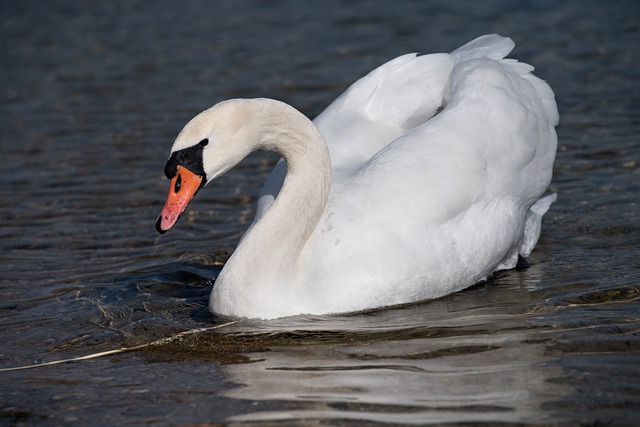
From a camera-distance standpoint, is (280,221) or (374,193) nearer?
(280,221)

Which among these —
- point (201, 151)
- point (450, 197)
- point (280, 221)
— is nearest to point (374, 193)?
point (450, 197)

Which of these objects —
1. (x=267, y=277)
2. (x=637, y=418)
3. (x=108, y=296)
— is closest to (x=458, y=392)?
(x=637, y=418)

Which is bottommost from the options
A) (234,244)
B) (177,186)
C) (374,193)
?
(234,244)

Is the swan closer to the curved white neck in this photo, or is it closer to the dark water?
the curved white neck

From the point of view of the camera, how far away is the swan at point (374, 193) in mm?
5660

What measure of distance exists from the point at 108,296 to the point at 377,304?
164cm

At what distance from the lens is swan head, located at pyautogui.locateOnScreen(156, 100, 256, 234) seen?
5422 mm

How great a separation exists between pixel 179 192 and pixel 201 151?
24 centimetres

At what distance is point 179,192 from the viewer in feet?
18.1

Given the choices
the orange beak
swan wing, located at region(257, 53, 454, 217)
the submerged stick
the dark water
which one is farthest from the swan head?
swan wing, located at region(257, 53, 454, 217)

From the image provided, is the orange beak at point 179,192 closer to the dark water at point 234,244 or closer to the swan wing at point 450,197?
the dark water at point 234,244

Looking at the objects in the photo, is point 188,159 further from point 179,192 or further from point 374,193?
point 374,193

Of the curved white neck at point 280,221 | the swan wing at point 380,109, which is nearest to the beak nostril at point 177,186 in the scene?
the curved white neck at point 280,221

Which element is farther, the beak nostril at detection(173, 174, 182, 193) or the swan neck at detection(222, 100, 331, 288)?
the swan neck at detection(222, 100, 331, 288)
